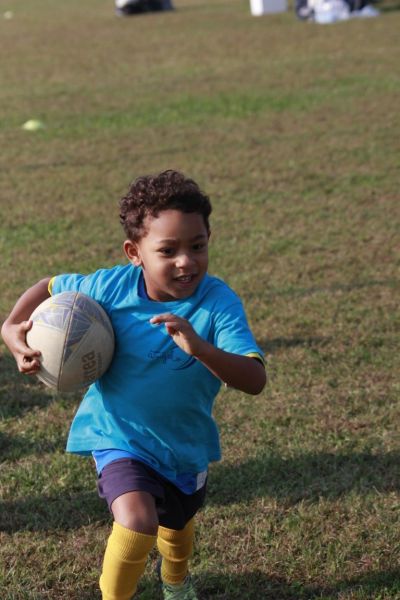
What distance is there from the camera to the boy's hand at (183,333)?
2791 mm

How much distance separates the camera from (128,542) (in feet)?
9.44

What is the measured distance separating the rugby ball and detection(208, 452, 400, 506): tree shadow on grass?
1.17 meters

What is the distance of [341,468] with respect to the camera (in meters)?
4.34

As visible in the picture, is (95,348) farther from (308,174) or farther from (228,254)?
(308,174)

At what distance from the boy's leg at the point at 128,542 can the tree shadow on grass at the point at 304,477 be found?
1120mm

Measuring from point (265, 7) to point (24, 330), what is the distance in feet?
72.4

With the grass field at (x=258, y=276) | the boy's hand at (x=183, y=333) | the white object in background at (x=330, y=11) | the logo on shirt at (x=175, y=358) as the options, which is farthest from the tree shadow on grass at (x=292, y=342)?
the white object in background at (x=330, y=11)

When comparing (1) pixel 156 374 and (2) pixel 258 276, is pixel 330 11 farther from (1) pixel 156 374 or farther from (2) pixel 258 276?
(1) pixel 156 374

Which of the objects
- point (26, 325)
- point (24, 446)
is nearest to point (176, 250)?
point (26, 325)

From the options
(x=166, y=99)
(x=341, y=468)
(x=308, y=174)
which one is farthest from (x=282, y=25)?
(x=341, y=468)

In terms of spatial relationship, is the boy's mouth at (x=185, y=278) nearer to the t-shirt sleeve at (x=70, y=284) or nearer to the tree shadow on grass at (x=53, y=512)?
the t-shirt sleeve at (x=70, y=284)

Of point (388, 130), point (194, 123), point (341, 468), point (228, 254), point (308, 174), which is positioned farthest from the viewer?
point (194, 123)

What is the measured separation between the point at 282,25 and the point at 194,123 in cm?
1045

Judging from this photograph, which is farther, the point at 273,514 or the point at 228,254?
the point at 228,254
